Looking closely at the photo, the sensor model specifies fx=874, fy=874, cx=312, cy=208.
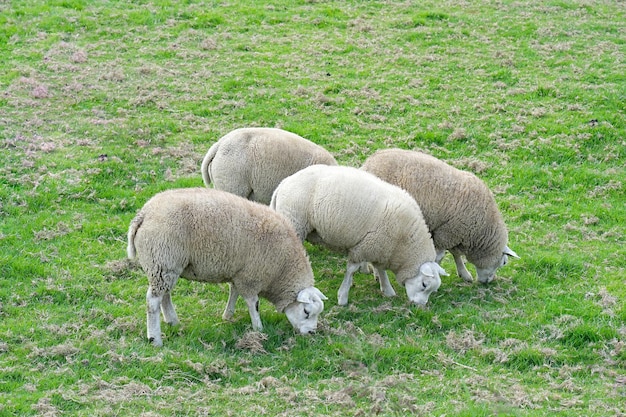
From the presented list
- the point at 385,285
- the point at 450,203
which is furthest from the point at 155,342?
the point at 450,203

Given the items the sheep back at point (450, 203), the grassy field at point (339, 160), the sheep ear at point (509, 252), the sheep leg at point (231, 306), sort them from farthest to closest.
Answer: the sheep ear at point (509, 252), the sheep back at point (450, 203), the sheep leg at point (231, 306), the grassy field at point (339, 160)

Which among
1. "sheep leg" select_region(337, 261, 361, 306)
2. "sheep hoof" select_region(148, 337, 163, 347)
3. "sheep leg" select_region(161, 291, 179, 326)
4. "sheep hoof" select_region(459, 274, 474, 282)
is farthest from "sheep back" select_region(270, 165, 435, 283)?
"sheep hoof" select_region(148, 337, 163, 347)

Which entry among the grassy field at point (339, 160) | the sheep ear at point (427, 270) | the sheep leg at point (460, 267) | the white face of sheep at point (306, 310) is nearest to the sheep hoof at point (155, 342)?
the grassy field at point (339, 160)

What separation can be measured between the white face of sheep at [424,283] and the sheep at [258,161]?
2.29 metres

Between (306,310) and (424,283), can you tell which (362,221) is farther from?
(306,310)

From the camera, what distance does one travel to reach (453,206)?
11.8 metres

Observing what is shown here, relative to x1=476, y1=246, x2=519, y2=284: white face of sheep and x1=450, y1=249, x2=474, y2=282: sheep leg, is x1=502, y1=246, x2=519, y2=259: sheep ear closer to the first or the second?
x1=476, y1=246, x2=519, y2=284: white face of sheep

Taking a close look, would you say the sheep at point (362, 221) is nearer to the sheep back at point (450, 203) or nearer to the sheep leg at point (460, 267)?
the sheep back at point (450, 203)

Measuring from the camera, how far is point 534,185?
1467 cm

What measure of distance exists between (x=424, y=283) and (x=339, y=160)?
4.41 meters

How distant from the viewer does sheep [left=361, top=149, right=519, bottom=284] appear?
11.8 meters

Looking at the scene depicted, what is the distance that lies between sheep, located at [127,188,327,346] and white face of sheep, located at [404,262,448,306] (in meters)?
1.42

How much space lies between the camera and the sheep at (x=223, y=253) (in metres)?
9.69

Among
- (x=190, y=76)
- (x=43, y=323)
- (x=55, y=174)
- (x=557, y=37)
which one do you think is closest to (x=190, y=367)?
(x=43, y=323)
